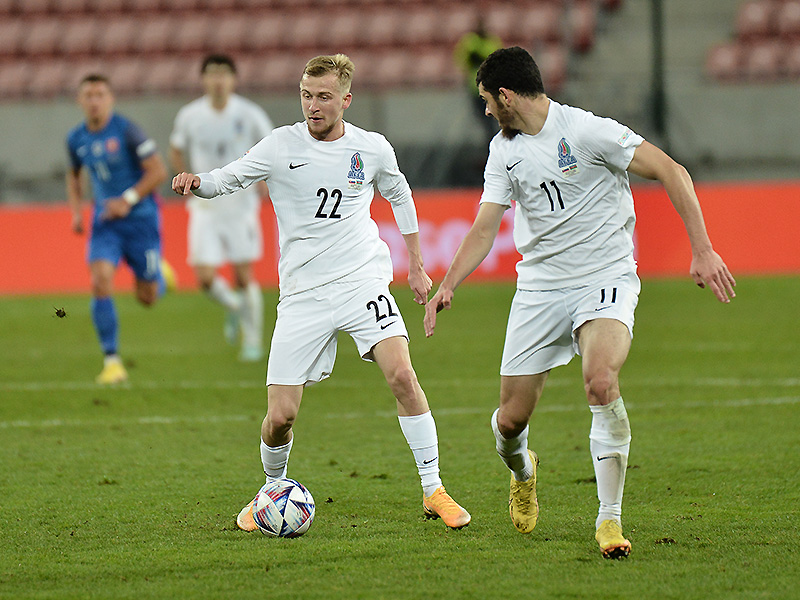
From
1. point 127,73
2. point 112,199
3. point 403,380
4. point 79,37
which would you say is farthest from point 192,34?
point 403,380

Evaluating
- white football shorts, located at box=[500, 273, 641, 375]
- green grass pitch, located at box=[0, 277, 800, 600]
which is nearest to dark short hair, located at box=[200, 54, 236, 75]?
green grass pitch, located at box=[0, 277, 800, 600]

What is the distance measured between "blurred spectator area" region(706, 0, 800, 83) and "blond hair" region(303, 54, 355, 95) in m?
14.8

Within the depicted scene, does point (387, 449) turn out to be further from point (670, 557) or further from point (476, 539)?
point (670, 557)

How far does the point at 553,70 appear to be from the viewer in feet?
62.4

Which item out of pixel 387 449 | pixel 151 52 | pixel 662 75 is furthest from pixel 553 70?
pixel 387 449

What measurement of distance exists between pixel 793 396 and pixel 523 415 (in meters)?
3.77

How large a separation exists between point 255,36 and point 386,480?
56.5 ft

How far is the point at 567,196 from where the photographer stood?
497cm

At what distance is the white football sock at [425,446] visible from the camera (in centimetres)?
515

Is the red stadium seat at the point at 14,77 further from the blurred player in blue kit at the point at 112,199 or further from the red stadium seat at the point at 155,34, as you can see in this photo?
the blurred player in blue kit at the point at 112,199

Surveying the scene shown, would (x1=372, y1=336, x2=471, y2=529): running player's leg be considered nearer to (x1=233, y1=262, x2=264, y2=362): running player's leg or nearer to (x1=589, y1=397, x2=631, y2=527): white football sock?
(x1=589, y1=397, x2=631, y2=527): white football sock

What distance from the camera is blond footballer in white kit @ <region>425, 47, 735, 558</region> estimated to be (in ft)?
15.7

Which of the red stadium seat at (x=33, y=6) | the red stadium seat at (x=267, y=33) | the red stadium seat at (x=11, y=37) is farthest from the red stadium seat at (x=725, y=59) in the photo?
the red stadium seat at (x=11, y=37)

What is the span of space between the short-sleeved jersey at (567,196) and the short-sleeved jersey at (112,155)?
204 inches
